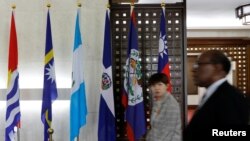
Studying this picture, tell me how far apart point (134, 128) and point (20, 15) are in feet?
7.02

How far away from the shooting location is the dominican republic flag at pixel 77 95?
4496mm

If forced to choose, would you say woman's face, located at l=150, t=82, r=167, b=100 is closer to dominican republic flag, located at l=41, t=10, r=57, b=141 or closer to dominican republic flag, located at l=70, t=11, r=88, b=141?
dominican republic flag, located at l=70, t=11, r=88, b=141

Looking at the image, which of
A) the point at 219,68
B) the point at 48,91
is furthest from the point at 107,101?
the point at 219,68

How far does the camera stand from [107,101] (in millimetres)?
4559

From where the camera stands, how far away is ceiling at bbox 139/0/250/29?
7.43 metres

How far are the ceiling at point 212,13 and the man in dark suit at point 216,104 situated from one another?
430 cm

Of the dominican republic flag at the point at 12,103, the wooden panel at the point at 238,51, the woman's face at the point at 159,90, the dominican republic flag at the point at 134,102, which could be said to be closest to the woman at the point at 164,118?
the woman's face at the point at 159,90

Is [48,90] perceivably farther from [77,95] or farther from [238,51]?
[238,51]

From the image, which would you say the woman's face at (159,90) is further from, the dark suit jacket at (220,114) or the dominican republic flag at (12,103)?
the dominican republic flag at (12,103)

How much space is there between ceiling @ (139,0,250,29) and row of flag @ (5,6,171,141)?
73.9 inches

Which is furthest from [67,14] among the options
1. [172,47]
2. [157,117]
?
[157,117]

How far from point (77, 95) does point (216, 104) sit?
2842 millimetres

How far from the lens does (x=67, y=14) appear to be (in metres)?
4.88

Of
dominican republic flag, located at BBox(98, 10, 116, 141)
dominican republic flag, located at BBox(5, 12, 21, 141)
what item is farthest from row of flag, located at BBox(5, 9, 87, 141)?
dominican republic flag, located at BBox(98, 10, 116, 141)
